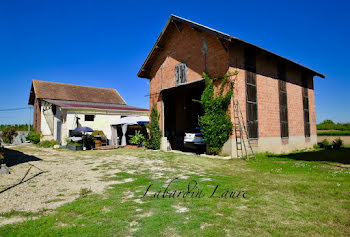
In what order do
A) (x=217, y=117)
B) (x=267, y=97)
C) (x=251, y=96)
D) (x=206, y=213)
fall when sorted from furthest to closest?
(x=267, y=97)
(x=251, y=96)
(x=217, y=117)
(x=206, y=213)

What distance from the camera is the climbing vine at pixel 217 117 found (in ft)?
35.9

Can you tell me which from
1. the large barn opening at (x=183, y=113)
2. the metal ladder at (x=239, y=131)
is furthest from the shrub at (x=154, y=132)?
the metal ladder at (x=239, y=131)

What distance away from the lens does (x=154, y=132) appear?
1524 cm

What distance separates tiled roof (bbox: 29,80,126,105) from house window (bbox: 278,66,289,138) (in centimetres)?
2268

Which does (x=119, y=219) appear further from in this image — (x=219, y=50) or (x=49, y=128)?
(x=49, y=128)

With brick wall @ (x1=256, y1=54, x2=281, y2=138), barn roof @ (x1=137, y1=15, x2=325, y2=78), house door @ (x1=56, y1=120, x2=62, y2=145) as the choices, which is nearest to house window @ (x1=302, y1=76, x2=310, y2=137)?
barn roof @ (x1=137, y1=15, x2=325, y2=78)

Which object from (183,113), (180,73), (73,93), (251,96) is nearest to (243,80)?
(251,96)

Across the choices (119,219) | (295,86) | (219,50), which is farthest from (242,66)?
(119,219)

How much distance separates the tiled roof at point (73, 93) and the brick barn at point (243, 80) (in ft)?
50.2

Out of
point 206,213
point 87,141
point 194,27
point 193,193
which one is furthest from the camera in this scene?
point 87,141

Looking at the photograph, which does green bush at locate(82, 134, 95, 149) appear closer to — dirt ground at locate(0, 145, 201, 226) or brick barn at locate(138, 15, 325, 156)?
brick barn at locate(138, 15, 325, 156)

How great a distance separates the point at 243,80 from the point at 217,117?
248 cm

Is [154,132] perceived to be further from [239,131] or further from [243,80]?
[243,80]

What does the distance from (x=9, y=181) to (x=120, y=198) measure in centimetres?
388
